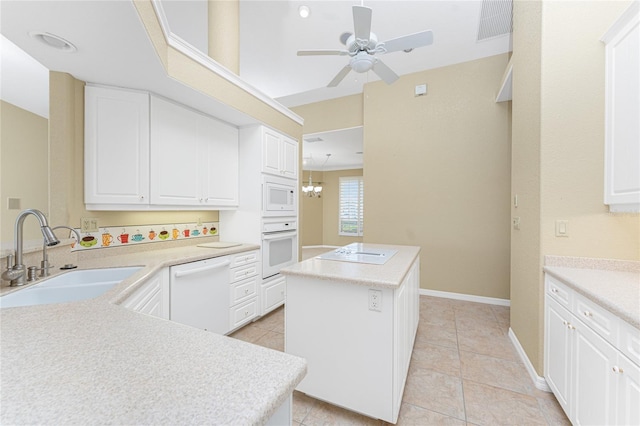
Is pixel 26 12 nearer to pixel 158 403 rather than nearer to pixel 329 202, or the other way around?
pixel 158 403

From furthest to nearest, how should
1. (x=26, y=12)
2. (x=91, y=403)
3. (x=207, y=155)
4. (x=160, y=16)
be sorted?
(x=207, y=155) < (x=160, y=16) < (x=26, y=12) < (x=91, y=403)

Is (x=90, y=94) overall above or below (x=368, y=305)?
above

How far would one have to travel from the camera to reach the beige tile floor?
166cm

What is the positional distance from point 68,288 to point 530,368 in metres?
3.15

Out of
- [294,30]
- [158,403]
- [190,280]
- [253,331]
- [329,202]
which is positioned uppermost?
[294,30]

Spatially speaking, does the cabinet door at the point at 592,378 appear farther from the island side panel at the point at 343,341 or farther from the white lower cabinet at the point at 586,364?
the island side panel at the point at 343,341

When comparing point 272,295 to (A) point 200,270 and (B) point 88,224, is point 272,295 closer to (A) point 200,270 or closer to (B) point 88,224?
(A) point 200,270

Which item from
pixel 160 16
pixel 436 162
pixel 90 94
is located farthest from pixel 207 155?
pixel 436 162

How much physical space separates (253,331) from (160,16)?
2.74 m

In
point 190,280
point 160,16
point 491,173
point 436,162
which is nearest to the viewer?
point 160,16

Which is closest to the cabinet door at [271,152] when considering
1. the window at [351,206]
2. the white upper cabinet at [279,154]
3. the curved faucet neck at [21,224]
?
the white upper cabinet at [279,154]

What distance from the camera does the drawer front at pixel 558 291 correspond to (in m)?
1.58

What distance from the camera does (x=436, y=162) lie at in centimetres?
396

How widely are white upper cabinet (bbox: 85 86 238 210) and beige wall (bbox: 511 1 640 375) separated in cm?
287
